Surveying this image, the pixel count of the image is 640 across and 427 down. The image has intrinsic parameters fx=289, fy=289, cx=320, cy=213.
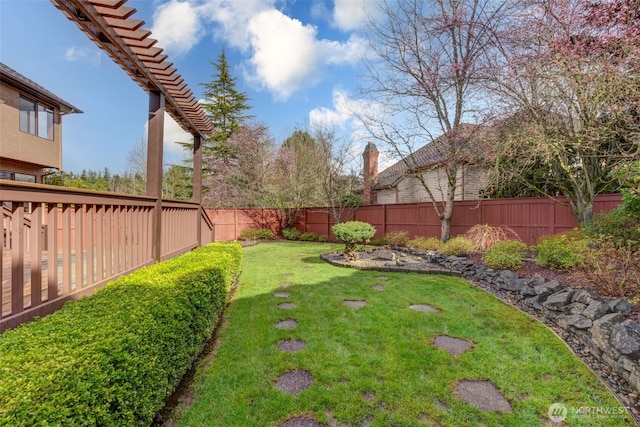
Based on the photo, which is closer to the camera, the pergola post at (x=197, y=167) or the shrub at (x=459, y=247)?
the pergola post at (x=197, y=167)

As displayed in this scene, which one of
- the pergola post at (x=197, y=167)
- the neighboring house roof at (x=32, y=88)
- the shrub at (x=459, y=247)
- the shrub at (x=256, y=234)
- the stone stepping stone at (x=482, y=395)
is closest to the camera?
the stone stepping stone at (x=482, y=395)

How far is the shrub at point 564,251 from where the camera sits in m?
4.59

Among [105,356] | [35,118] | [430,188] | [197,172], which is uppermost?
[35,118]

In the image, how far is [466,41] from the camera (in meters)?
8.27

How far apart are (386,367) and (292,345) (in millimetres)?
1013

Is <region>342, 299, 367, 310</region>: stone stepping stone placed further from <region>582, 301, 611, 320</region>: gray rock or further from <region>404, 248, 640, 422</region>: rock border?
<region>582, 301, 611, 320</region>: gray rock

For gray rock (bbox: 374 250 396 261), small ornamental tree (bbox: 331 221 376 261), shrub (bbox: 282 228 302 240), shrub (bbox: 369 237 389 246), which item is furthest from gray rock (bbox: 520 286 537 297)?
shrub (bbox: 282 228 302 240)

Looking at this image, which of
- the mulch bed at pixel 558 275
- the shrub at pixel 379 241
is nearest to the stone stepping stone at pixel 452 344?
the mulch bed at pixel 558 275

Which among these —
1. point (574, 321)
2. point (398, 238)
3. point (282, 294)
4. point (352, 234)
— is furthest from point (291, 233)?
point (574, 321)

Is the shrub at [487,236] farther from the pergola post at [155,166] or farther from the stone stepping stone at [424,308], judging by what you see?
the pergola post at [155,166]

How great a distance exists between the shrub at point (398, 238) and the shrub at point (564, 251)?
193 inches

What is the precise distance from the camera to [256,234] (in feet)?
47.9

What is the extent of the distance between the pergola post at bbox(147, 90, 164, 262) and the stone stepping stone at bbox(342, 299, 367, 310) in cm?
273

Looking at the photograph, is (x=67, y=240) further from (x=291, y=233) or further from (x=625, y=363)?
(x=291, y=233)
